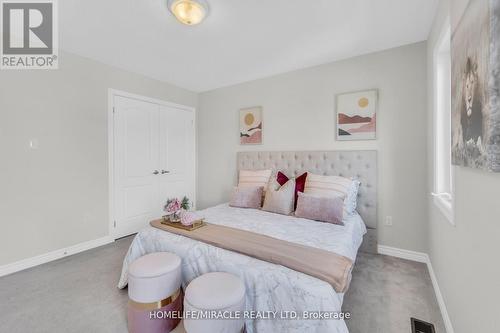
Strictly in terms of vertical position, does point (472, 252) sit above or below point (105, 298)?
above

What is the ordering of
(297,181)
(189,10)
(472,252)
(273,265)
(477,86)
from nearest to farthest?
(477,86), (472,252), (273,265), (189,10), (297,181)

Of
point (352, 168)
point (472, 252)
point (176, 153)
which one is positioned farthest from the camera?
point (176, 153)

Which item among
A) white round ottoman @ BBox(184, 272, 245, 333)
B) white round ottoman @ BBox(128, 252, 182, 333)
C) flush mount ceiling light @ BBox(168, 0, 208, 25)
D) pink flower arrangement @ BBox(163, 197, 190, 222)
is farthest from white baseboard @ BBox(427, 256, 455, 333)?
flush mount ceiling light @ BBox(168, 0, 208, 25)

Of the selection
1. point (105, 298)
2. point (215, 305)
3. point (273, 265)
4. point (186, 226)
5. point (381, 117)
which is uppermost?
point (381, 117)

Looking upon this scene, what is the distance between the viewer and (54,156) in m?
2.74

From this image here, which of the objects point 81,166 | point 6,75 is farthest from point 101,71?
point 81,166

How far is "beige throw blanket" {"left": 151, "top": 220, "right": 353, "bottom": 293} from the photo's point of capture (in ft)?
4.50

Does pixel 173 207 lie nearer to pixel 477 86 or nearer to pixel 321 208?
pixel 321 208

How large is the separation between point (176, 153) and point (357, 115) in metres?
3.03

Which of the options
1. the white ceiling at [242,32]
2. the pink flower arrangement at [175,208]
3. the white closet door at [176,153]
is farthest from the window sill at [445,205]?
the white closet door at [176,153]

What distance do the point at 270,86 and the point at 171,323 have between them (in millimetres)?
3266

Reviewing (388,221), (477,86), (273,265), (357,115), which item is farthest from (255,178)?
(477,86)

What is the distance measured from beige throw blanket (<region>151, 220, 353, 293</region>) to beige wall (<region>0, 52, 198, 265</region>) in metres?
1.72

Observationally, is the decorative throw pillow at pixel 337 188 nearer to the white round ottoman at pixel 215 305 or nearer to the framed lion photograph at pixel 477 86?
the framed lion photograph at pixel 477 86
